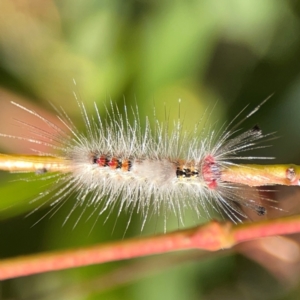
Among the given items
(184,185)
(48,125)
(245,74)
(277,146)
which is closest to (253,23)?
(245,74)

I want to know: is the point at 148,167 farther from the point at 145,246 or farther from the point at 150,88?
the point at 145,246

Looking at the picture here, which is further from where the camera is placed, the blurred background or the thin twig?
the blurred background

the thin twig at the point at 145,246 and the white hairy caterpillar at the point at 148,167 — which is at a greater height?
the white hairy caterpillar at the point at 148,167

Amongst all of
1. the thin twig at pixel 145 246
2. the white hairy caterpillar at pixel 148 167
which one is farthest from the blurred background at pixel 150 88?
the thin twig at pixel 145 246

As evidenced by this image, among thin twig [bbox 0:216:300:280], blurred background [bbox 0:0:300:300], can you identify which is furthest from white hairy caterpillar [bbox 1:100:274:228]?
thin twig [bbox 0:216:300:280]

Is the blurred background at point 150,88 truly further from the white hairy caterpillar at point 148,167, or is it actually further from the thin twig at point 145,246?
the thin twig at point 145,246

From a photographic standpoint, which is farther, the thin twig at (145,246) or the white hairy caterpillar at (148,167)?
the white hairy caterpillar at (148,167)

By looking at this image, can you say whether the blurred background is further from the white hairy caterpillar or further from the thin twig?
the thin twig

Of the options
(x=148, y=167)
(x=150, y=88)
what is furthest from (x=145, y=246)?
(x=150, y=88)
